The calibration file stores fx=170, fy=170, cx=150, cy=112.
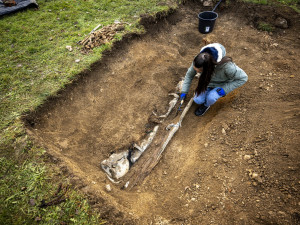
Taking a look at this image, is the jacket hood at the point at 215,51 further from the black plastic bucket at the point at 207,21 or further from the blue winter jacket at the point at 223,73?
the black plastic bucket at the point at 207,21

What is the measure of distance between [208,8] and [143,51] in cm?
323

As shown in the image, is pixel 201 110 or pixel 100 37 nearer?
pixel 201 110

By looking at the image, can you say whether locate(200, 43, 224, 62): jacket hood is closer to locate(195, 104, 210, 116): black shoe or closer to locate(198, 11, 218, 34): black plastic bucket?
locate(195, 104, 210, 116): black shoe

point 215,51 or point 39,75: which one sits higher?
point 215,51

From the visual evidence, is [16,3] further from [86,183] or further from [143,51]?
[86,183]

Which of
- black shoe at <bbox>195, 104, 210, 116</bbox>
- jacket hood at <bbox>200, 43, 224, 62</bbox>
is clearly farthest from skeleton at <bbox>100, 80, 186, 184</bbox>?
jacket hood at <bbox>200, 43, 224, 62</bbox>

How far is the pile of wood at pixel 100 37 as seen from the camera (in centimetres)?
453

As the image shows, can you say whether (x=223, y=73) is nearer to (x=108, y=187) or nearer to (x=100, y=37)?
(x=108, y=187)

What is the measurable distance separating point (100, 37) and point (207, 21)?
3.07m

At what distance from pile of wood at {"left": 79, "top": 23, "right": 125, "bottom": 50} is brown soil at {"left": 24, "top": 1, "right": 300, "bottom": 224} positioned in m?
0.41

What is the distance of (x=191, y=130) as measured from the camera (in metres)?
3.60

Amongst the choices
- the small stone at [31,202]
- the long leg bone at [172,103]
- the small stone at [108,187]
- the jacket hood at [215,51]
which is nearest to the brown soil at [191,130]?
the small stone at [108,187]

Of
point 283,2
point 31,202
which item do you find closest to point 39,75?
point 31,202

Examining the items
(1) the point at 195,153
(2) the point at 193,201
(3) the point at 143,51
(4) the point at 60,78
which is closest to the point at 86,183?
(2) the point at 193,201
